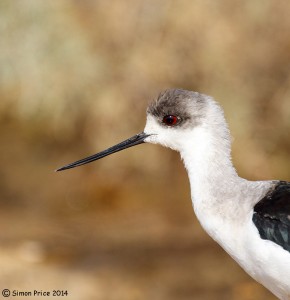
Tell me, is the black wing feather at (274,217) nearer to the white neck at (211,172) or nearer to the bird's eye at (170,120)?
the white neck at (211,172)

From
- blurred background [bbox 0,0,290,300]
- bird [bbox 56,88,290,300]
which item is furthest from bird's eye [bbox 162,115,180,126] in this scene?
blurred background [bbox 0,0,290,300]

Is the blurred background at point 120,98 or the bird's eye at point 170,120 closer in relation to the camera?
the bird's eye at point 170,120

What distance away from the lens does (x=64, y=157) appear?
745 cm

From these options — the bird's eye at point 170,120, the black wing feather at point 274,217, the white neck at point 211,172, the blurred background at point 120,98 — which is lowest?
the black wing feather at point 274,217

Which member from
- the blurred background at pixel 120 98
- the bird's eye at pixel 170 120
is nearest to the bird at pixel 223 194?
the bird's eye at pixel 170 120

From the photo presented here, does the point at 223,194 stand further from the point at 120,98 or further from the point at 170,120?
the point at 120,98

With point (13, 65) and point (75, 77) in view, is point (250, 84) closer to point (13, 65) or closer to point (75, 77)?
point (75, 77)

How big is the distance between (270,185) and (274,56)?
3839 millimetres

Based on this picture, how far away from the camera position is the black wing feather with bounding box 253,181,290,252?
11.3 ft

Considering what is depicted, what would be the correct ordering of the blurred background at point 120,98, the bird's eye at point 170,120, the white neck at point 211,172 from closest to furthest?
the white neck at point 211,172 → the bird's eye at point 170,120 → the blurred background at point 120,98

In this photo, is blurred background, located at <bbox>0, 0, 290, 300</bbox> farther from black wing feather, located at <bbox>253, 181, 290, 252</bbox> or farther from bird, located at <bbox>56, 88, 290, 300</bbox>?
black wing feather, located at <bbox>253, 181, 290, 252</bbox>

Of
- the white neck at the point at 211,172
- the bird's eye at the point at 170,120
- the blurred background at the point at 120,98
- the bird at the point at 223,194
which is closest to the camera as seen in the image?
the bird at the point at 223,194

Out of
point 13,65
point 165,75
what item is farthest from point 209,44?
point 13,65

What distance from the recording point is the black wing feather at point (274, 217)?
344cm
